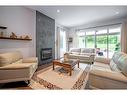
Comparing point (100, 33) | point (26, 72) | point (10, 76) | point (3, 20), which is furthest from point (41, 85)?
point (100, 33)

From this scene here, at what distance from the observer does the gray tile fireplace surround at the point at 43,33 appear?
4461 millimetres

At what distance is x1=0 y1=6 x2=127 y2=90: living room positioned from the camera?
223cm

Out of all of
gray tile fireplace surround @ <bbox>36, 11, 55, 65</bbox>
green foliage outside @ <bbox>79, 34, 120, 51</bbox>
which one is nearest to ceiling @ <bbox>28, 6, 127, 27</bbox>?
gray tile fireplace surround @ <bbox>36, 11, 55, 65</bbox>

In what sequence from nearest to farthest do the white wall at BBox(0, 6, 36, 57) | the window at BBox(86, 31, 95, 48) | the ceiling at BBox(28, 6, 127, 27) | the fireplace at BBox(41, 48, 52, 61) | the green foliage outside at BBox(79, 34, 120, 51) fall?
1. the white wall at BBox(0, 6, 36, 57)
2. the ceiling at BBox(28, 6, 127, 27)
3. the fireplace at BBox(41, 48, 52, 61)
4. the green foliage outside at BBox(79, 34, 120, 51)
5. the window at BBox(86, 31, 95, 48)

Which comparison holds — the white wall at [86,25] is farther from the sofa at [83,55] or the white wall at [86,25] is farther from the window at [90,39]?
the sofa at [83,55]

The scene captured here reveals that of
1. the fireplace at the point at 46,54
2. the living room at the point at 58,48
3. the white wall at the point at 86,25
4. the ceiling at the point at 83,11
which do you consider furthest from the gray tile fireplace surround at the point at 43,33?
the white wall at the point at 86,25

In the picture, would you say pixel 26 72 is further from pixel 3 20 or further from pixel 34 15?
pixel 34 15

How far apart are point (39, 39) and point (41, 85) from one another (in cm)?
266

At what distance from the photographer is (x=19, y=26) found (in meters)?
3.61

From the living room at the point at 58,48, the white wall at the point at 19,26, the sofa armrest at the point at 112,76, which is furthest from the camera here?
the white wall at the point at 19,26

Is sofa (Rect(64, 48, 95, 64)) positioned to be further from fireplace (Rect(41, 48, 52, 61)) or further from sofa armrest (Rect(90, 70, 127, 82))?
sofa armrest (Rect(90, 70, 127, 82))

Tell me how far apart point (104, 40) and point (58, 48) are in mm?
3188

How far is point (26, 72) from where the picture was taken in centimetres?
234
